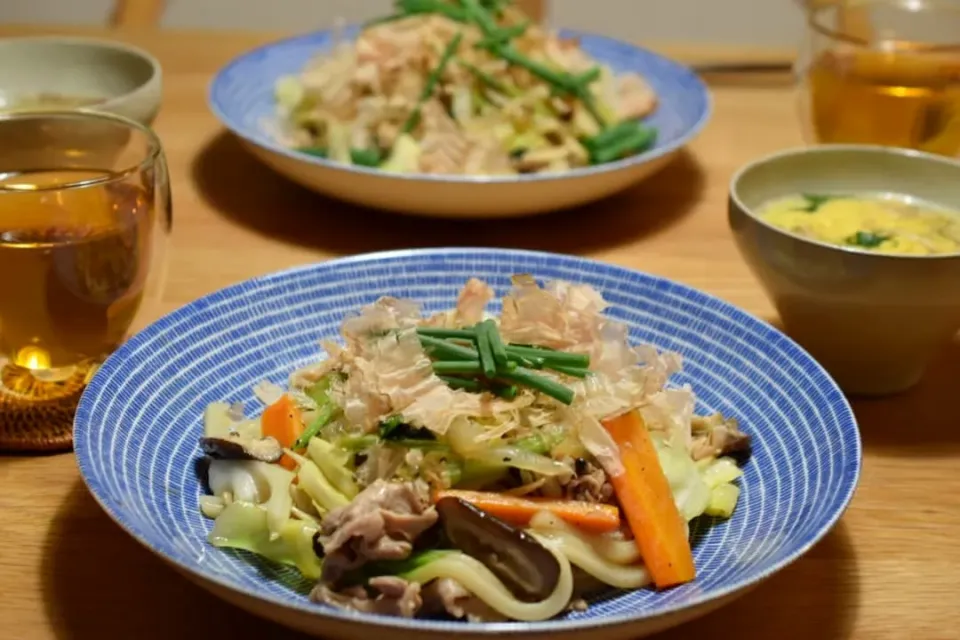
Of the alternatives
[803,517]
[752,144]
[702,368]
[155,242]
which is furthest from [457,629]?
[752,144]

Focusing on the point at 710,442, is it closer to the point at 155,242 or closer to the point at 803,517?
the point at 803,517

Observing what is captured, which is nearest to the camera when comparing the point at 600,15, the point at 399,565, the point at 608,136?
the point at 399,565

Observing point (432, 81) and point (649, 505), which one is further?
point (432, 81)

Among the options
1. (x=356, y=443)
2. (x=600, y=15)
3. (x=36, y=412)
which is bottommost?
(x=600, y=15)

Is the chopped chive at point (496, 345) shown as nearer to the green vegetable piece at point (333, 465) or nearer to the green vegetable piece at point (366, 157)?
the green vegetable piece at point (333, 465)

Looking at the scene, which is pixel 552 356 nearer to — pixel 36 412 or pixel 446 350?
pixel 446 350

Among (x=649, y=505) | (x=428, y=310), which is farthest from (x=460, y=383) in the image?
(x=428, y=310)

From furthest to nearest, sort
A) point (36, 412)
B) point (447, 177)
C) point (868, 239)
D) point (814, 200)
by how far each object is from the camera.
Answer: point (447, 177) → point (814, 200) → point (868, 239) → point (36, 412)
